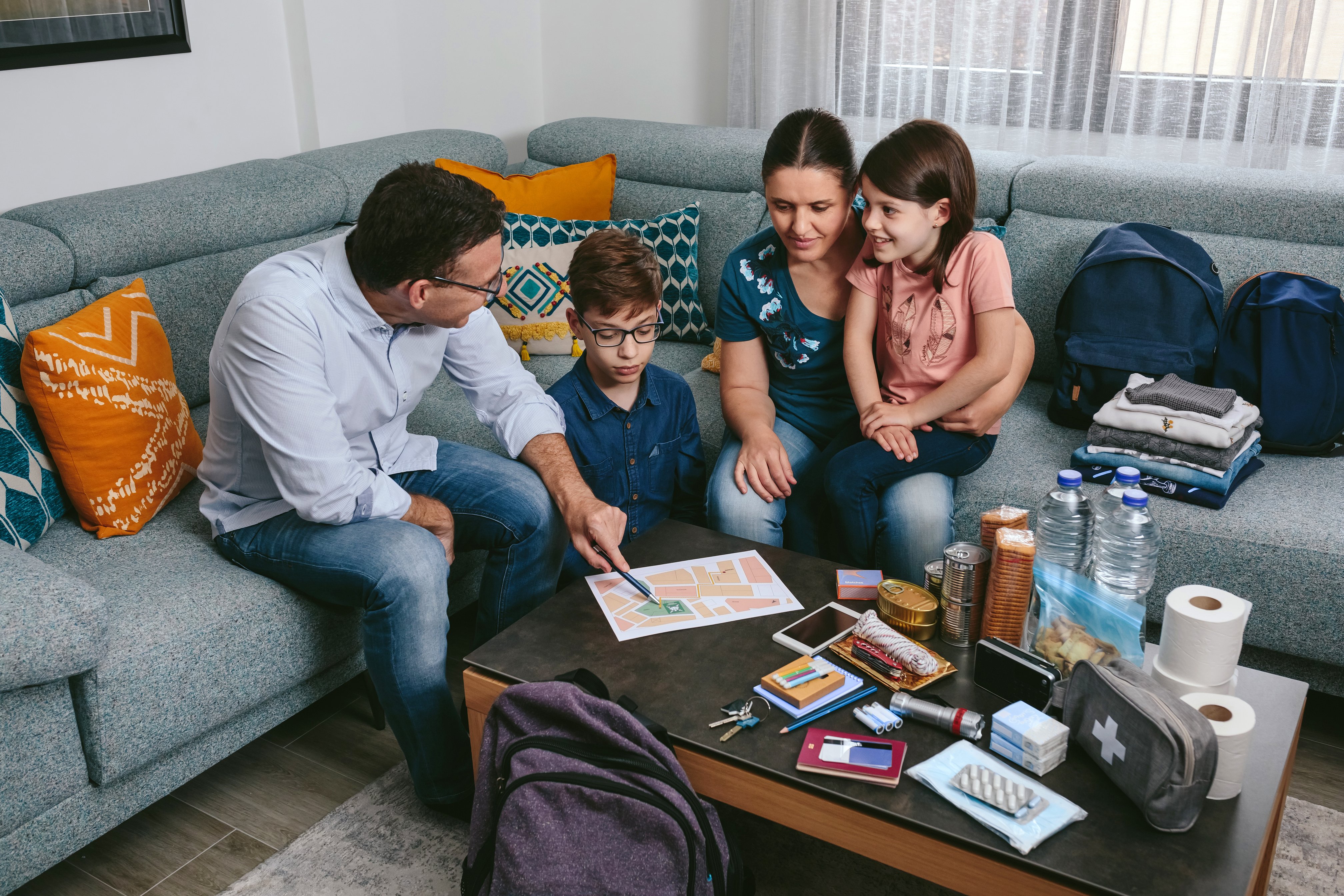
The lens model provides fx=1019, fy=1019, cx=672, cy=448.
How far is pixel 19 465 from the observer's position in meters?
1.67

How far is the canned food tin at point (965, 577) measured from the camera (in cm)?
136

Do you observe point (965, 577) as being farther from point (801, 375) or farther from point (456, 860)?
point (456, 860)

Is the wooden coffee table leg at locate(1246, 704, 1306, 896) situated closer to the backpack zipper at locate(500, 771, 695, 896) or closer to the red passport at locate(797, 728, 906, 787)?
the red passport at locate(797, 728, 906, 787)

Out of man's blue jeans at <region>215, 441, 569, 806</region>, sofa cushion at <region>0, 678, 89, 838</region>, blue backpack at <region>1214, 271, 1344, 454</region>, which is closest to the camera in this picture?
sofa cushion at <region>0, 678, 89, 838</region>

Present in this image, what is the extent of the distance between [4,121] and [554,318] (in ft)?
4.09

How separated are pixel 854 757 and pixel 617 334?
0.86 metres

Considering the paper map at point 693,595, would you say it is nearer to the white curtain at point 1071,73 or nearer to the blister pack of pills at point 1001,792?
the blister pack of pills at point 1001,792

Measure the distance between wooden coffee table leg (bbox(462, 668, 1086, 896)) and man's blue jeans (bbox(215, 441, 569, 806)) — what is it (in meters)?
0.31

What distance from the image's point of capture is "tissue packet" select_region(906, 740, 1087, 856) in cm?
104

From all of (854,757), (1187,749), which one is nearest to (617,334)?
(854,757)

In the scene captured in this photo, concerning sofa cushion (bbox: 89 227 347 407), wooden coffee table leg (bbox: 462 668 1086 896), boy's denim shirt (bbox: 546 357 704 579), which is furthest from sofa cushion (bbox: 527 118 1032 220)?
wooden coffee table leg (bbox: 462 668 1086 896)

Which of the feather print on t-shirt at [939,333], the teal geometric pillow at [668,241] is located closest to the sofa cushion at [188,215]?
the teal geometric pillow at [668,241]

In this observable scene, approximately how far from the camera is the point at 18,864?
1.39 meters

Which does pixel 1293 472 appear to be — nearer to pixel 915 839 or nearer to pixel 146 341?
pixel 915 839
